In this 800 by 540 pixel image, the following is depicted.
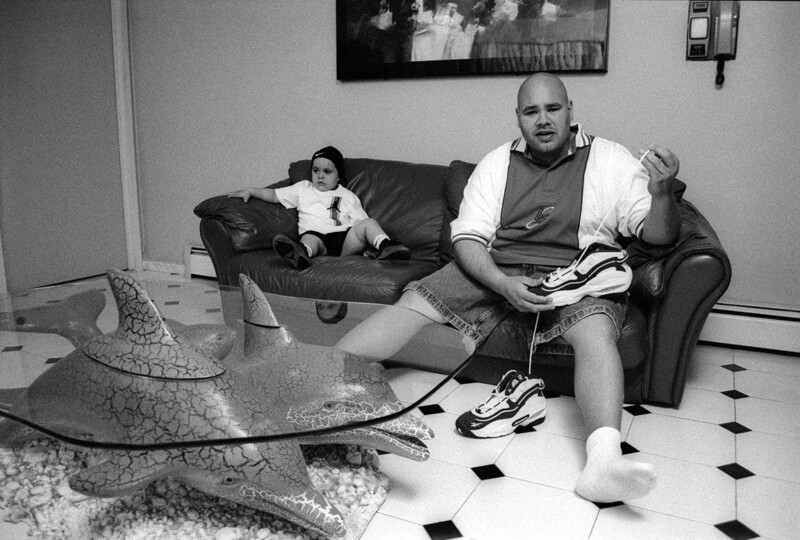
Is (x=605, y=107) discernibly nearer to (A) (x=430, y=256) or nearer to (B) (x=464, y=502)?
(A) (x=430, y=256)

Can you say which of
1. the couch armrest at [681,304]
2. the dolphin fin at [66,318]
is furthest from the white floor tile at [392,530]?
the couch armrest at [681,304]

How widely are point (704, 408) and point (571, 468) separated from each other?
2.47 feet

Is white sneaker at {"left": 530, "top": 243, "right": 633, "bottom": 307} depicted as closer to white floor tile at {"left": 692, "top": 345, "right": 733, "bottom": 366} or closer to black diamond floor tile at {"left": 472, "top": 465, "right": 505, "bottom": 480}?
black diamond floor tile at {"left": 472, "top": 465, "right": 505, "bottom": 480}

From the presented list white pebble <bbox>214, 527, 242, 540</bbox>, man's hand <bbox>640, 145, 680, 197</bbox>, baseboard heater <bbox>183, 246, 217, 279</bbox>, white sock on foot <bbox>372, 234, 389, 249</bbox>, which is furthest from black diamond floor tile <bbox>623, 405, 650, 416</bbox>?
baseboard heater <bbox>183, 246, 217, 279</bbox>

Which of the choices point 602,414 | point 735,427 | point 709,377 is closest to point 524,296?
point 602,414

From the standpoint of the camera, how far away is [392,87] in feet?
11.8

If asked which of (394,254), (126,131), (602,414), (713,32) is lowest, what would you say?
(602,414)

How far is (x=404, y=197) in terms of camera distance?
3209 mm

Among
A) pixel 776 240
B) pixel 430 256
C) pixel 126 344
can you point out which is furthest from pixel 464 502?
pixel 776 240

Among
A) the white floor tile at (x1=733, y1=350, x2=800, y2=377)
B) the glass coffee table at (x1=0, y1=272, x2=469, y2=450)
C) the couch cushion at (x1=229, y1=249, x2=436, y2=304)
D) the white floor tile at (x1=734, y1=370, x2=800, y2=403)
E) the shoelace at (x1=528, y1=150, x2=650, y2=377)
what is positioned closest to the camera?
the glass coffee table at (x1=0, y1=272, x2=469, y2=450)

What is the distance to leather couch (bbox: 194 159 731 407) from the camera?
2178 mm

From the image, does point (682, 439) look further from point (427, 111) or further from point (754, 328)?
point (427, 111)

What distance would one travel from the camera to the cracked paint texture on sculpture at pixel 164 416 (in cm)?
131

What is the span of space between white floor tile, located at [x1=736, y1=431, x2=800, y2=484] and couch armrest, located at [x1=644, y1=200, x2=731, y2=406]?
0.29 metres
